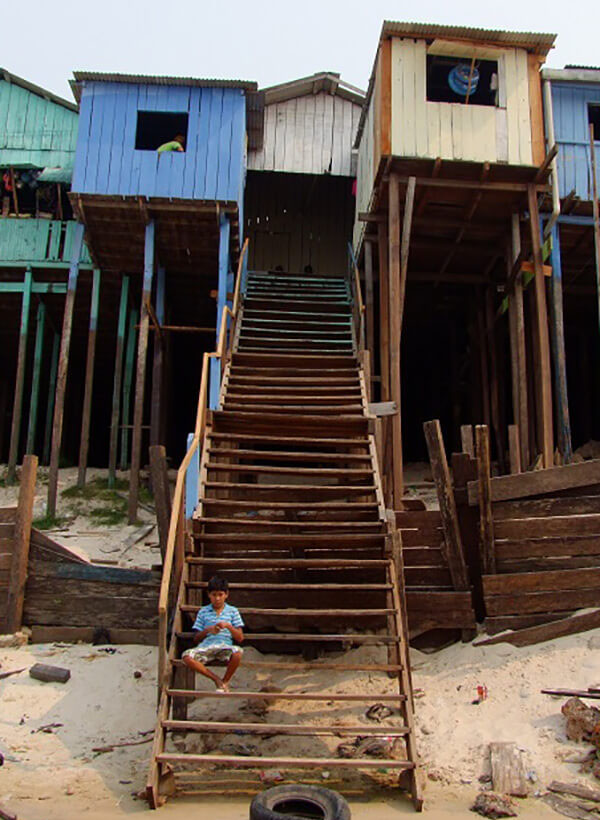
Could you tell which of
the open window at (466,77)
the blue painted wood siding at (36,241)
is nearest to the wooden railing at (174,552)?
the open window at (466,77)

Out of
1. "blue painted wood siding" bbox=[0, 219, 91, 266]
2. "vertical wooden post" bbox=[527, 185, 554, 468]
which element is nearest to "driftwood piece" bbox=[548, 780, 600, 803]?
"vertical wooden post" bbox=[527, 185, 554, 468]

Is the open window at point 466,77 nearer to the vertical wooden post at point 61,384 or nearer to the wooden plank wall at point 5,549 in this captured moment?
the vertical wooden post at point 61,384

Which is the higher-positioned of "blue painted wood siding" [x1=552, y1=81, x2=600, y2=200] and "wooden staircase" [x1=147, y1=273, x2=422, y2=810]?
"blue painted wood siding" [x1=552, y1=81, x2=600, y2=200]

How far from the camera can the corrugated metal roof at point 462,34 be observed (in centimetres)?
1147

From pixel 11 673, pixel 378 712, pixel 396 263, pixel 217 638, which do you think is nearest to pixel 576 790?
pixel 378 712

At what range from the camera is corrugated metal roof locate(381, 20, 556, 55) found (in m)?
11.5

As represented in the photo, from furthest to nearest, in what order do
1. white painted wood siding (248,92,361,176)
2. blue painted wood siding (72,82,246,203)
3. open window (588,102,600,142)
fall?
white painted wood siding (248,92,361,176), open window (588,102,600,142), blue painted wood siding (72,82,246,203)

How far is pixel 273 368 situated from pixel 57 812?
23.4 ft

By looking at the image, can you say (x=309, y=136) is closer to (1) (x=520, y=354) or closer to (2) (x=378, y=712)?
(1) (x=520, y=354)

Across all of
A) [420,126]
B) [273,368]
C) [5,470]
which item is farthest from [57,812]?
[5,470]

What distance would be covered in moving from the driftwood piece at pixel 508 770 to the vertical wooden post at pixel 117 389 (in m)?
9.71

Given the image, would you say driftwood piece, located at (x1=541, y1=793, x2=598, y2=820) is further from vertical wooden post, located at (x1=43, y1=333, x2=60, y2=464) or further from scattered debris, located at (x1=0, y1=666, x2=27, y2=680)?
vertical wooden post, located at (x1=43, y1=333, x2=60, y2=464)

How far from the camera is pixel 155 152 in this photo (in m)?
12.8

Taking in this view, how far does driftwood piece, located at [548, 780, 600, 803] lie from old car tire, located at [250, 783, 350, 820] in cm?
152
